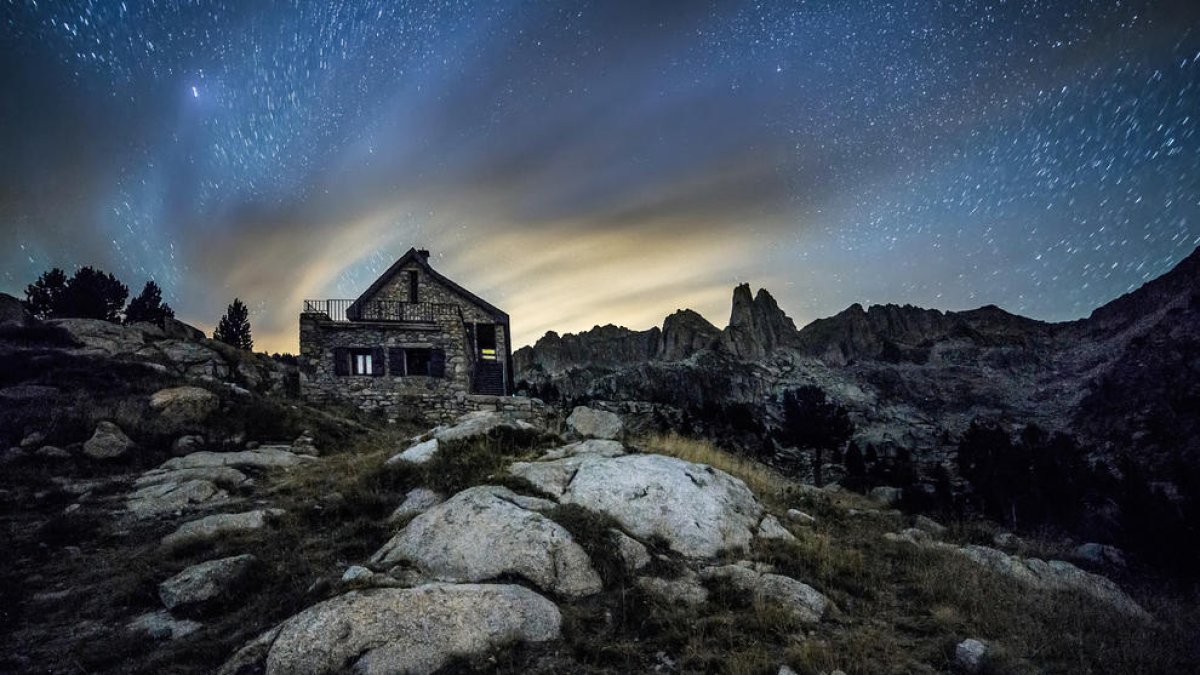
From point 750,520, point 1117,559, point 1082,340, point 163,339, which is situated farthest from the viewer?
point 1082,340

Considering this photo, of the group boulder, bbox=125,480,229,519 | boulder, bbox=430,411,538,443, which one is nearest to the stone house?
boulder, bbox=430,411,538,443

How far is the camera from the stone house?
29547 mm

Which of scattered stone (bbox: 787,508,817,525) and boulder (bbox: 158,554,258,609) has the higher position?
boulder (bbox: 158,554,258,609)

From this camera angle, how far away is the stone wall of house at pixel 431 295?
3684 cm

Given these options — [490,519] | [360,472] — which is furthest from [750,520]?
[360,472]

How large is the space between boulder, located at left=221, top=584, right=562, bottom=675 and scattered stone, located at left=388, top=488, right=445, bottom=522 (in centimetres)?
350

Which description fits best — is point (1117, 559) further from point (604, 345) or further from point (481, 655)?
point (604, 345)

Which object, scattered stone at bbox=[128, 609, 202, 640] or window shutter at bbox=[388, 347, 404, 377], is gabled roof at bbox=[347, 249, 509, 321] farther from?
scattered stone at bbox=[128, 609, 202, 640]

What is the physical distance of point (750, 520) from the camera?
9.73 metres

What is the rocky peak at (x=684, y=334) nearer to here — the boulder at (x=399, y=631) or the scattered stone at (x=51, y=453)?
the scattered stone at (x=51, y=453)

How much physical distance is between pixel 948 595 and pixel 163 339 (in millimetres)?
39708

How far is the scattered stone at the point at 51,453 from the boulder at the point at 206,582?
417 inches

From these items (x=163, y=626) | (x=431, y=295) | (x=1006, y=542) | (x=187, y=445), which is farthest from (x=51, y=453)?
(x=431, y=295)

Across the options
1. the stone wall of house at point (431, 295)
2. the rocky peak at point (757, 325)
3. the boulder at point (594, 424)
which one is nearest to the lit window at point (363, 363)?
the stone wall of house at point (431, 295)
